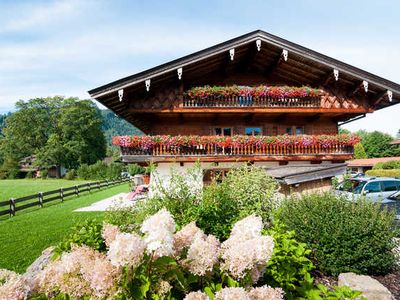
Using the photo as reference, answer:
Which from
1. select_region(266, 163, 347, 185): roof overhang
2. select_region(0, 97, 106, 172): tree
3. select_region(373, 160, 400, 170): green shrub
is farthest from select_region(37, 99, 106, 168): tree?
select_region(266, 163, 347, 185): roof overhang

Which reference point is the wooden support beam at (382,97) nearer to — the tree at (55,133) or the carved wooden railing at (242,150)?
the carved wooden railing at (242,150)

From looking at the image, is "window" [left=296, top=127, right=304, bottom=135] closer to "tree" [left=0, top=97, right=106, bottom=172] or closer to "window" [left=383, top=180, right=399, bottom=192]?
"window" [left=383, top=180, right=399, bottom=192]

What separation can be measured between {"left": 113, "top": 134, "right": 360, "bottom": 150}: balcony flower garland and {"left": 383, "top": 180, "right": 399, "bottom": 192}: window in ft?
8.56

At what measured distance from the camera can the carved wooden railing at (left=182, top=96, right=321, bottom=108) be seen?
47.7 ft

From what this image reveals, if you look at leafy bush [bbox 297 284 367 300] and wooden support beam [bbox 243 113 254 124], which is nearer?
leafy bush [bbox 297 284 367 300]

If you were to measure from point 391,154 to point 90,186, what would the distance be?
5580 cm

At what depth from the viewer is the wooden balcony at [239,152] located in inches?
538

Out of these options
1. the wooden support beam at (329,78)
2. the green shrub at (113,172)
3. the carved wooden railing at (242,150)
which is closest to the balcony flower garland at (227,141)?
the carved wooden railing at (242,150)

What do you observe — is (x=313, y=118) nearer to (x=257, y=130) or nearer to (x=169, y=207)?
(x=257, y=130)

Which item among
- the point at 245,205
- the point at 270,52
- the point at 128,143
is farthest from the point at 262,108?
the point at 245,205

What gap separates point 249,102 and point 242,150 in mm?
2621

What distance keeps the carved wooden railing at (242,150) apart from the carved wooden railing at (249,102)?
2.21 meters

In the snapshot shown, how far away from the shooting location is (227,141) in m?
13.8

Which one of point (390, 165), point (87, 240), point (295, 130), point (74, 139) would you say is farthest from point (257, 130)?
point (74, 139)
